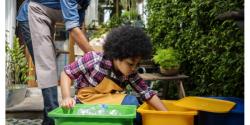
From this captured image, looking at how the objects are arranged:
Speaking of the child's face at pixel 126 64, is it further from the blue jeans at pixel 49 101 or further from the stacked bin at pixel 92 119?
the blue jeans at pixel 49 101

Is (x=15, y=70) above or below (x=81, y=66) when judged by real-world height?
below

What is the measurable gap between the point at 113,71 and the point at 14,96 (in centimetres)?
304

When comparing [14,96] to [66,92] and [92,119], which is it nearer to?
[66,92]

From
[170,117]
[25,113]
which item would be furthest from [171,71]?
[170,117]

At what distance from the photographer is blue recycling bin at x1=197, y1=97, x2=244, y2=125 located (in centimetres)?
235

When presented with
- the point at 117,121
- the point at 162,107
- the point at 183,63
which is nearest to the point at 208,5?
the point at 183,63

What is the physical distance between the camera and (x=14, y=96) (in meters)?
5.36

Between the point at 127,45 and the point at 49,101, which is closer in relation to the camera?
the point at 127,45

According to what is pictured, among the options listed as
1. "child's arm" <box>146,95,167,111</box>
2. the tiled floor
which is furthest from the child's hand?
the tiled floor

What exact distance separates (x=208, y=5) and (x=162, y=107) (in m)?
1.65

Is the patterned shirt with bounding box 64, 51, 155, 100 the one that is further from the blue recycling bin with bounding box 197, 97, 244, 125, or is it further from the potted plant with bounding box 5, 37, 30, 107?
the potted plant with bounding box 5, 37, 30, 107

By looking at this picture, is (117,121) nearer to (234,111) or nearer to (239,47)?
(234,111)

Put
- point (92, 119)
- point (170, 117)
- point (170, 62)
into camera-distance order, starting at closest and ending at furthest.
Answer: point (92, 119) < point (170, 117) < point (170, 62)
